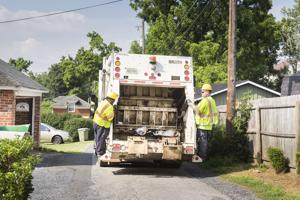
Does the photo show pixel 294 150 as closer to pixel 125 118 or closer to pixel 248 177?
pixel 248 177

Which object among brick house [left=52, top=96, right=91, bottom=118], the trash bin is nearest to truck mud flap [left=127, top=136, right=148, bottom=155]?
the trash bin

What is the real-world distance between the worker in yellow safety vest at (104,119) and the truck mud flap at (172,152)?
1.44 m

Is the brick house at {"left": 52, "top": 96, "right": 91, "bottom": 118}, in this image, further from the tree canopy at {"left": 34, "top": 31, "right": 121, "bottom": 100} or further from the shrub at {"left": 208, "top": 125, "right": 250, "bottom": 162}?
the shrub at {"left": 208, "top": 125, "right": 250, "bottom": 162}

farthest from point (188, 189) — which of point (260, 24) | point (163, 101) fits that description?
point (260, 24)

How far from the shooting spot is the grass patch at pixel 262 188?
804 cm

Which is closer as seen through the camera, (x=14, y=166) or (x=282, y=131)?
(x=14, y=166)

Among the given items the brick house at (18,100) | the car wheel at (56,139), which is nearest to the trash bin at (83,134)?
the car wheel at (56,139)

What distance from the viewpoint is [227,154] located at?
12914mm

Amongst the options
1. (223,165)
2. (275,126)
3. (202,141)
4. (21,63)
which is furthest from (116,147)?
(21,63)

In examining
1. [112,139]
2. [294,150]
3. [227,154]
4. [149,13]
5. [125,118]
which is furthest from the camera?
[149,13]

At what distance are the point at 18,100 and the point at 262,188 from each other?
12.6 metres

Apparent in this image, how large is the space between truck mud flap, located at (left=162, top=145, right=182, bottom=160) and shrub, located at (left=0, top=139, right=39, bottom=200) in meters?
5.27

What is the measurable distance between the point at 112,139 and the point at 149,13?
108 feet

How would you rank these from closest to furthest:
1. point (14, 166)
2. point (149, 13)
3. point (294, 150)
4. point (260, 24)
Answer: point (14, 166)
point (294, 150)
point (260, 24)
point (149, 13)
